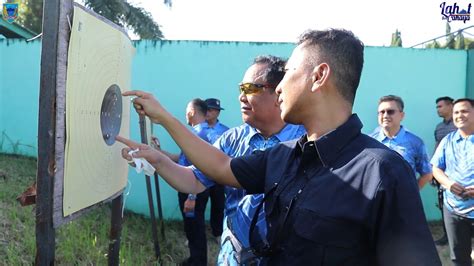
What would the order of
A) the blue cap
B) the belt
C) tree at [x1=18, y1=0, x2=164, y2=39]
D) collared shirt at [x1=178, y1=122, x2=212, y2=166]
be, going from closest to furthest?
1. the belt
2. collared shirt at [x1=178, y1=122, x2=212, y2=166]
3. the blue cap
4. tree at [x1=18, y1=0, x2=164, y2=39]

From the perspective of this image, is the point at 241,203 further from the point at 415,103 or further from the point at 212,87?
the point at 415,103

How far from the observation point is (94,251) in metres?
3.42

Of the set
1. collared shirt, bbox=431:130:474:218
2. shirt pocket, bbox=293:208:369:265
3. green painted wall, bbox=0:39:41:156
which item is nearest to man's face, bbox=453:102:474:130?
collared shirt, bbox=431:130:474:218

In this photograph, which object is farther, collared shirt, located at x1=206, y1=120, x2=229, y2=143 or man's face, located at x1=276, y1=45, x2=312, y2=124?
collared shirt, located at x1=206, y1=120, x2=229, y2=143

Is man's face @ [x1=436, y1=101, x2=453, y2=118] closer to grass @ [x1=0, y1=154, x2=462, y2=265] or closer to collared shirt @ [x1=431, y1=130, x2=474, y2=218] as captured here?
grass @ [x1=0, y1=154, x2=462, y2=265]

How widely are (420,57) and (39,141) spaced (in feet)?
18.3

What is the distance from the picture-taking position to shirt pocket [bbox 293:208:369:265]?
1110 millimetres

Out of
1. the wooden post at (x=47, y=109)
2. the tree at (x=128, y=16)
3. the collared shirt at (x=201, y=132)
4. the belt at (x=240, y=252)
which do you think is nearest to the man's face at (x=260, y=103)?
the belt at (x=240, y=252)

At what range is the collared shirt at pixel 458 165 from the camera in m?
3.49

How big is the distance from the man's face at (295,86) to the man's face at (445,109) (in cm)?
469

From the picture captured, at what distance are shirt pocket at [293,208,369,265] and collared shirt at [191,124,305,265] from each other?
2.59ft

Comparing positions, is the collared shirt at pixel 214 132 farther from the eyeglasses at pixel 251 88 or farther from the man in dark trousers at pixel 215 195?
the eyeglasses at pixel 251 88

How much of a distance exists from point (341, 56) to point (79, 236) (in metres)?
2.97

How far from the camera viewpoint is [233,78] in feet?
19.0
